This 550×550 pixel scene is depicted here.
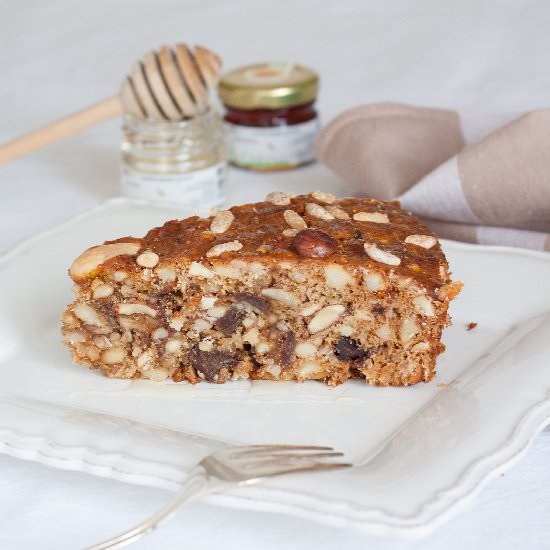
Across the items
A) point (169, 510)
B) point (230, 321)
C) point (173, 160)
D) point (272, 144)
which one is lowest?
point (272, 144)

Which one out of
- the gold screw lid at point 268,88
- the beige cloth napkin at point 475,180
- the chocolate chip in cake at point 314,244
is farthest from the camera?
the gold screw lid at point 268,88

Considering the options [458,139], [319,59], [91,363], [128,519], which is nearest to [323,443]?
[128,519]

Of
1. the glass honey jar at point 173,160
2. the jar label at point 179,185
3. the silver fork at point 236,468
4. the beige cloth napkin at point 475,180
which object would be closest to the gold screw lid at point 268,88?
the glass honey jar at point 173,160

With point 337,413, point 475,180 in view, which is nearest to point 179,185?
point 475,180

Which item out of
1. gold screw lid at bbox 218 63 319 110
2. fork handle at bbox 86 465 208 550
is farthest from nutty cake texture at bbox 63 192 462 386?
gold screw lid at bbox 218 63 319 110

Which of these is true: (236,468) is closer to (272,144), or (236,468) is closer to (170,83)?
(170,83)

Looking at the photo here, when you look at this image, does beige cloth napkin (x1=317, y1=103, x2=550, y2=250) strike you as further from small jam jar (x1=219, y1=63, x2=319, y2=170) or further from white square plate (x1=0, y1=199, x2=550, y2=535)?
small jam jar (x1=219, y1=63, x2=319, y2=170)

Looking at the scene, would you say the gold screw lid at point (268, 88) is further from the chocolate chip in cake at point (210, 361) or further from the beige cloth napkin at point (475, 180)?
the chocolate chip in cake at point (210, 361)
